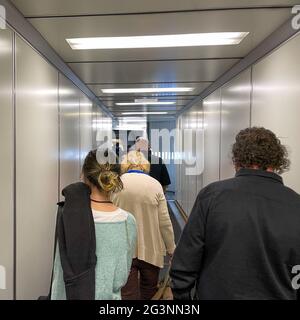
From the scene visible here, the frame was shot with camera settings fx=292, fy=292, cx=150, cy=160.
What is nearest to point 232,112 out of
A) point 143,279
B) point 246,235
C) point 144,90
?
point 144,90

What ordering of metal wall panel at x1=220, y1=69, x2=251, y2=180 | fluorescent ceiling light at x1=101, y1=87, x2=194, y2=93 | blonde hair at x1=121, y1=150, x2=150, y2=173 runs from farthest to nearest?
fluorescent ceiling light at x1=101, y1=87, x2=194, y2=93 → metal wall panel at x1=220, y1=69, x2=251, y2=180 → blonde hair at x1=121, y1=150, x2=150, y2=173

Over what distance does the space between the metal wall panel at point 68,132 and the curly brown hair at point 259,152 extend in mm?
2093

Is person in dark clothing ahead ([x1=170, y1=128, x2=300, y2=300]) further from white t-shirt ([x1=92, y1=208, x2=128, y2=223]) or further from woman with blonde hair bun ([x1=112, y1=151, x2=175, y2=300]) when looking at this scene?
woman with blonde hair bun ([x1=112, y1=151, x2=175, y2=300])

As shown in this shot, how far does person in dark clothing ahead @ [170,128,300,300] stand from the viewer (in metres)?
1.21

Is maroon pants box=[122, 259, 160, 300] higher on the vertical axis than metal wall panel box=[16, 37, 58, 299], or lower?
lower

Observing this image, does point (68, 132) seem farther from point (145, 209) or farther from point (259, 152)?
point (259, 152)

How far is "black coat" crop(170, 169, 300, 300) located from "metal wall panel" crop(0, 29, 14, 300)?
103 centimetres

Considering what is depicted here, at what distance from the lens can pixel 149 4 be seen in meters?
1.78

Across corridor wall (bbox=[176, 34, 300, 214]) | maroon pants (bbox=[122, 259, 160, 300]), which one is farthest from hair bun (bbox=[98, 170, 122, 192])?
corridor wall (bbox=[176, 34, 300, 214])

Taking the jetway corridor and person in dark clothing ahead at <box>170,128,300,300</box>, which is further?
the jetway corridor

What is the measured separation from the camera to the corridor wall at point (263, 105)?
1.95 m

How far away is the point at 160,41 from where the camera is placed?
2.43m

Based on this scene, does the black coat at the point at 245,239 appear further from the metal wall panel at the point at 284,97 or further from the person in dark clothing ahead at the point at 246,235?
the metal wall panel at the point at 284,97

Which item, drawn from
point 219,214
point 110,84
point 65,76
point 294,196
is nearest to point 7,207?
point 219,214
